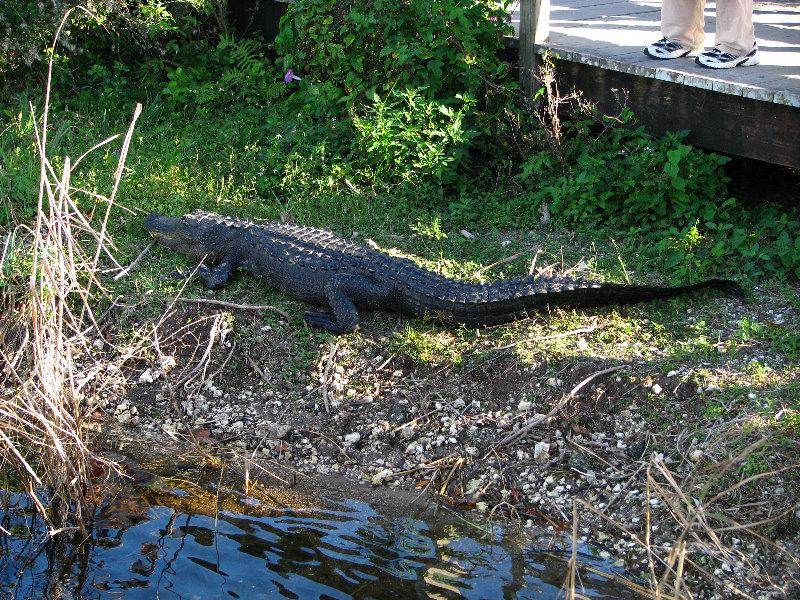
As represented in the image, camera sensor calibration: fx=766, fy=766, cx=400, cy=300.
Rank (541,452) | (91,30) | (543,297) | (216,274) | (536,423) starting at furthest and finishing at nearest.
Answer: (91,30) < (216,274) < (543,297) < (536,423) < (541,452)

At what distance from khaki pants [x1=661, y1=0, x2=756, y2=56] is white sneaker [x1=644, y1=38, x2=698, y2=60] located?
0.16 feet

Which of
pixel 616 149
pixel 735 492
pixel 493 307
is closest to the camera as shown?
pixel 735 492

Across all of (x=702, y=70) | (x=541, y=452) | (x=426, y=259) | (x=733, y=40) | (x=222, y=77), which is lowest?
(x=541, y=452)

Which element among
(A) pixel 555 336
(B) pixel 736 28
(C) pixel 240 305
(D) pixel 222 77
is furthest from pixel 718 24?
(D) pixel 222 77

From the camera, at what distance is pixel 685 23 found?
641 cm

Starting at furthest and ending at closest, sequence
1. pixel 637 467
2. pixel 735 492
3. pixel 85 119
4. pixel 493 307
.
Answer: pixel 85 119 → pixel 493 307 → pixel 637 467 → pixel 735 492

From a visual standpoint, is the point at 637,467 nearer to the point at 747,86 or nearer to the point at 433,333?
the point at 433,333

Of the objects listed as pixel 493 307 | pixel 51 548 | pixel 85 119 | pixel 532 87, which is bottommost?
pixel 51 548

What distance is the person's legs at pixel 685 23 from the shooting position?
21.0ft

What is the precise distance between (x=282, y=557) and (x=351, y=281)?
85.2 inches

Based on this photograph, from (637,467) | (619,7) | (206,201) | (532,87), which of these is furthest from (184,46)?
(637,467)

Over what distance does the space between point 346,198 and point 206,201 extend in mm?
1255

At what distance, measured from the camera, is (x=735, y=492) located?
3.73 meters

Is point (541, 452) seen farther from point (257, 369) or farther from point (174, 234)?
point (174, 234)
